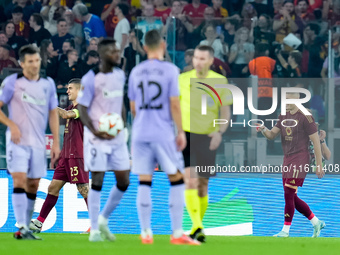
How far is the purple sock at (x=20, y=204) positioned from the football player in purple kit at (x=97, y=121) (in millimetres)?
756

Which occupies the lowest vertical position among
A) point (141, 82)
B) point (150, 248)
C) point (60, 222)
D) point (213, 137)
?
point (60, 222)

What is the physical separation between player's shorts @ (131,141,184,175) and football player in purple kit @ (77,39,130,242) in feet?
1.69

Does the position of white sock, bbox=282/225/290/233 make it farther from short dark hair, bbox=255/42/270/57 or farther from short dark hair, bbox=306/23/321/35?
short dark hair, bbox=306/23/321/35

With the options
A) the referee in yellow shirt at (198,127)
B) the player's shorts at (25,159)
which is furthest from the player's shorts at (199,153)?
the player's shorts at (25,159)

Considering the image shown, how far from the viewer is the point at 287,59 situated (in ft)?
43.3

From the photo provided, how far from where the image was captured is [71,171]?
10594mm

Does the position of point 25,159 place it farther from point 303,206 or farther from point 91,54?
point 91,54

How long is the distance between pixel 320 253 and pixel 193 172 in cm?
165

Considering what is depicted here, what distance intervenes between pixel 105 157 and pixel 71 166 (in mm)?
2729

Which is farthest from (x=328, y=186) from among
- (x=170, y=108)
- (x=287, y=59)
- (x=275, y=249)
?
(x=170, y=108)

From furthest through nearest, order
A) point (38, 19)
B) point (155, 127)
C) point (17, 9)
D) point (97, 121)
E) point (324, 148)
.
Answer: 1. point (17, 9)
2. point (38, 19)
3. point (324, 148)
4. point (97, 121)
5. point (155, 127)

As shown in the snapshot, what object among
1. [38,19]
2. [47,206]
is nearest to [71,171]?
[47,206]

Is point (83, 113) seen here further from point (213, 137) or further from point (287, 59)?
point (287, 59)

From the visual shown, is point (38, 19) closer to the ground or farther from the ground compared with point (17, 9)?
closer to the ground
